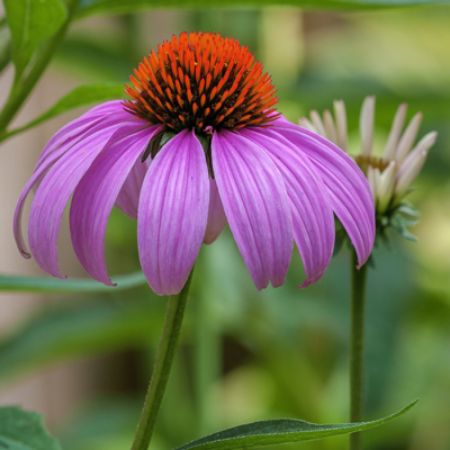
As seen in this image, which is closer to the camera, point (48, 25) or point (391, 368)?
point (48, 25)

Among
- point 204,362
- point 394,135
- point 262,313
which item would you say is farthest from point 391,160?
point 262,313

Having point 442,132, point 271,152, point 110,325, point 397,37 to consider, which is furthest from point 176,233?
point 397,37

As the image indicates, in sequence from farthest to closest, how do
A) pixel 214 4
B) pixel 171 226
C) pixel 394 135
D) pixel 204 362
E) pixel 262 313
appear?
pixel 262 313 → pixel 204 362 → pixel 214 4 → pixel 394 135 → pixel 171 226

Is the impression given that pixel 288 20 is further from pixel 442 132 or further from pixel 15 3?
pixel 15 3

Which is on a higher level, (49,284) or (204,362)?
(49,284)

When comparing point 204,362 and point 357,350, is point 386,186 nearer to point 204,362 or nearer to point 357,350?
point 357,350

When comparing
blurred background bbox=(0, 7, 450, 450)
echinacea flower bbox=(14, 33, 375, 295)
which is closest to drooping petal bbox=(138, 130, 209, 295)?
echinacea flower bbox=(14, 33, 375, 295)
